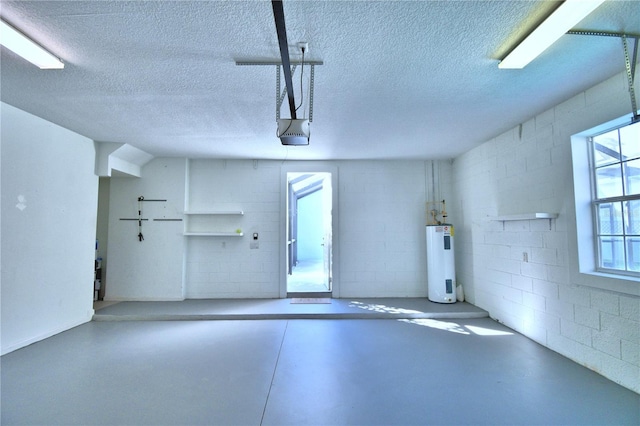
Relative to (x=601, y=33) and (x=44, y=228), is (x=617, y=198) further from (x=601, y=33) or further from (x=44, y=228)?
(x=44, y=228)

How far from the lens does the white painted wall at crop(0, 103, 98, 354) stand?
290 cm

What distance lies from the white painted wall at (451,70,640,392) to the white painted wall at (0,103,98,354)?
5850 millimetres

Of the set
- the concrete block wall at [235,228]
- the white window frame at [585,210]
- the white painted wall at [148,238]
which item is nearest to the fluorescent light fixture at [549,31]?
the white window frame at [585,210]

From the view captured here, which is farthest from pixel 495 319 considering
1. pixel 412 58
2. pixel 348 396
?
pixel 412 58

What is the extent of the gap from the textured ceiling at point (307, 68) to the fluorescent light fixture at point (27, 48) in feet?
0.17

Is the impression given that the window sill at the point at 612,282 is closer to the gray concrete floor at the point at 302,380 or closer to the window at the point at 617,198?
the window at the point at 617,198

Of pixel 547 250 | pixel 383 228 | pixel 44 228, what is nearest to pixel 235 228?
pixel 44 228

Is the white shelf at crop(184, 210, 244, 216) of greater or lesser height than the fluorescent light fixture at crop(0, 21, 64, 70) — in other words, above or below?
below

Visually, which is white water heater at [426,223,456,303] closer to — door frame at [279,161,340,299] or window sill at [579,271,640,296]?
door frame at [279,161,340,299]

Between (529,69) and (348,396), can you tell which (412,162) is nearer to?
(529,69)

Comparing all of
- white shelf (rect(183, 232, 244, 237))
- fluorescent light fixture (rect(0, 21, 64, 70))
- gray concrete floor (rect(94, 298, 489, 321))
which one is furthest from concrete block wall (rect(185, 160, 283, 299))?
fluorescent light fixture (rect(0, 21, 64, 70))

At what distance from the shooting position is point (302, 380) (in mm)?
2414

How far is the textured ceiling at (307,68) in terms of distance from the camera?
5.39 ft

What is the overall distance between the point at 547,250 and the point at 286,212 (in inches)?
151
